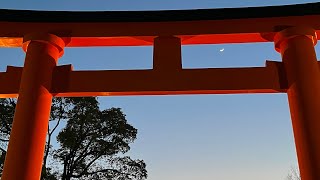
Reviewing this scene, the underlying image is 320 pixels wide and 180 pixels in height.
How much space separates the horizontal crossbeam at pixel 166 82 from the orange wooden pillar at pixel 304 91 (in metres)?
0.15

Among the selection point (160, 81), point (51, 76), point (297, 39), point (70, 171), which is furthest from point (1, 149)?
point (297, 39)

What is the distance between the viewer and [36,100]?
10.9ft

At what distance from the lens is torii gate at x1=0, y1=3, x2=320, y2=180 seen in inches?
124

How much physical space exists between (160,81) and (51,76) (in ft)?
3.68

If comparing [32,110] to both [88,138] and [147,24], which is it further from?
[88,138]

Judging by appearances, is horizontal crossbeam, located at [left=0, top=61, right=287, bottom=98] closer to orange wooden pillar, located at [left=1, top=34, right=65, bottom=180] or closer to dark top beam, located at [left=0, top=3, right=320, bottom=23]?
orange wooden pillar, located at [left=1, top=34, right=65, bottom=180]

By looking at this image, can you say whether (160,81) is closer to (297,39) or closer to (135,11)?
(135,11)

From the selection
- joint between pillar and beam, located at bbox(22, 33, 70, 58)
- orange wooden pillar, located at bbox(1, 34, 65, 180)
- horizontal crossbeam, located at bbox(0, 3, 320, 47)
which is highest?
horizontal crossbeam, located at bbox(0, 3, 320, 47)

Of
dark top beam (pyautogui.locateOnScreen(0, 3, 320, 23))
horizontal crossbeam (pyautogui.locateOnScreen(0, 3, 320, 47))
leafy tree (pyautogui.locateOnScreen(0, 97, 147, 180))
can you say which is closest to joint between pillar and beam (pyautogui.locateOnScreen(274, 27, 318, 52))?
horizontal crossbeam (pyautogui.locateOnScreen(0, 3, 320, 47))

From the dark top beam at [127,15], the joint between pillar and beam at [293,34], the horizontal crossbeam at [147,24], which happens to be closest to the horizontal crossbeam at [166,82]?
the joint between pillar and beam at [293,34]

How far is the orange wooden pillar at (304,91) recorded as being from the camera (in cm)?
301

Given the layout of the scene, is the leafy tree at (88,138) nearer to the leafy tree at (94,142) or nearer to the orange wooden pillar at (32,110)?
the leafy tree at (94,142)

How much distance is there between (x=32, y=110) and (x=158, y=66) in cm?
129

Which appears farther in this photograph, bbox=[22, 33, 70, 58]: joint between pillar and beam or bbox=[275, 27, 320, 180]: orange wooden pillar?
bbox=[22, 33, 70, 58]: joint between pillar and beam
